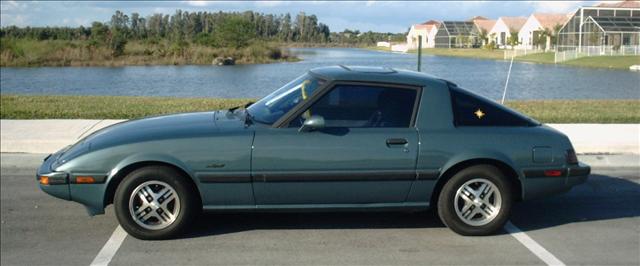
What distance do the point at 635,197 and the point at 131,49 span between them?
46.6 meters

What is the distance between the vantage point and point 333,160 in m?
5.54

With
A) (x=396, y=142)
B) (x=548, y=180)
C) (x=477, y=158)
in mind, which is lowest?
(x=548, y=180)

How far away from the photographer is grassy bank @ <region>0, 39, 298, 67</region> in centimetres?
4628

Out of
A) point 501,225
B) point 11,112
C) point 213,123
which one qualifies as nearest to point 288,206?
point 213,123

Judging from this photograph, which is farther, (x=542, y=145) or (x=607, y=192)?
(x=607, y=192)

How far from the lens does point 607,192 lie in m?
7.67

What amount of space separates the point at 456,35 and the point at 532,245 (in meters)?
91.1

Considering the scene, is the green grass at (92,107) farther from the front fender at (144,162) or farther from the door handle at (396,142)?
the door handle at (396,142)

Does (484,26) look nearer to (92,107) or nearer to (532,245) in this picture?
(92,107)

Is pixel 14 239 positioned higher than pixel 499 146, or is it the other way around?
pixel 499 146

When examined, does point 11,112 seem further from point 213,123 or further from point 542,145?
point 542,145

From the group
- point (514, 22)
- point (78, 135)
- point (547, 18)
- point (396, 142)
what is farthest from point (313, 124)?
point (514, 22)

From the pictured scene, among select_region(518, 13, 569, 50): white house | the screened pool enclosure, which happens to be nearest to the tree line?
the screened pool enclosure

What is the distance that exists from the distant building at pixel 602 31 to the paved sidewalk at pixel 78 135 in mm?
8619
